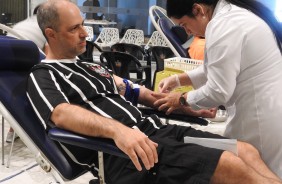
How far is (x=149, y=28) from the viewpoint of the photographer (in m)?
8.87

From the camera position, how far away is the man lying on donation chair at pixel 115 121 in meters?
1.37

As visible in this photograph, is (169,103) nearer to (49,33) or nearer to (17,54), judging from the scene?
(49,33)

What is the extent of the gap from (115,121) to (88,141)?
0.16 metres

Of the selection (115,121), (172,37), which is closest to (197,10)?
(115,121)

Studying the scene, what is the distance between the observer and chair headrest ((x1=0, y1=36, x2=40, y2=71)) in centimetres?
183

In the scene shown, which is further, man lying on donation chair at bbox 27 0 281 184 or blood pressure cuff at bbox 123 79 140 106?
blood pressure cuff at bbox 123 79 140 106

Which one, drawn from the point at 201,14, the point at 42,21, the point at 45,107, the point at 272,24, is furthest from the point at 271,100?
the point at 42,21

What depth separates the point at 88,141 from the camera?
4.39ft

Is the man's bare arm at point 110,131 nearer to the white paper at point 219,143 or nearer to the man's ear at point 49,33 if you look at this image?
the white paper at point 219,143

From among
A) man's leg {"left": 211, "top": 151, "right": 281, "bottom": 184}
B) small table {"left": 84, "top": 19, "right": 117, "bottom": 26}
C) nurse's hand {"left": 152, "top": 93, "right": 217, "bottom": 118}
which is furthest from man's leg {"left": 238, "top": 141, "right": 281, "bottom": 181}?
small table {"left": 84, "top": 19, "right": 117, "bottom": 26}

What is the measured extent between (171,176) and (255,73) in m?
0.54

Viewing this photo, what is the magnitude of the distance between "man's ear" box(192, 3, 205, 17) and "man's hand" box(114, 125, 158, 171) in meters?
0.60

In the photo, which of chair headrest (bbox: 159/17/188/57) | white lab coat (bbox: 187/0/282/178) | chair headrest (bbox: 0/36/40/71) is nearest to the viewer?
white lab coat (bbox: 187/0/282/178)

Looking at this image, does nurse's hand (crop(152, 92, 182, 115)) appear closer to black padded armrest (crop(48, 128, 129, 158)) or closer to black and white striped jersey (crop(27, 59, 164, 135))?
black and white striped jersey (crop(27, 59, 164, 135))
